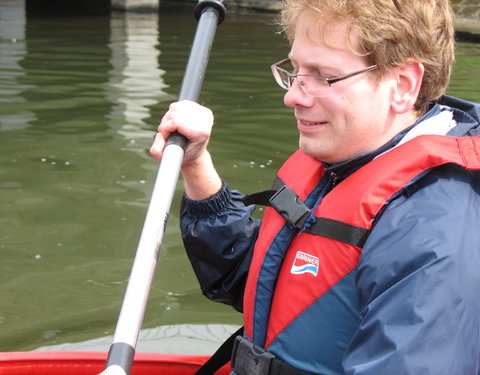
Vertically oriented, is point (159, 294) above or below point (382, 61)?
below

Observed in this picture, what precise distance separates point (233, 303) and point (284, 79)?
0.58 meters

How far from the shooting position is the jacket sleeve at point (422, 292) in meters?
1.32

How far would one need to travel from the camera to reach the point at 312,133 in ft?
5.28

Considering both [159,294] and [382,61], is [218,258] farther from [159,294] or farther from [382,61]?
[159,294]

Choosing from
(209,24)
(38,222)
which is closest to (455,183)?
(209,24)

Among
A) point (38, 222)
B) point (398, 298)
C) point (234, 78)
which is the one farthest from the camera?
point (234, 78)

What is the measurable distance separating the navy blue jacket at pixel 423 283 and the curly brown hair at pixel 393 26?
0.21 metres

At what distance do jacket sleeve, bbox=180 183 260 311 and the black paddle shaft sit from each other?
0.75 feet

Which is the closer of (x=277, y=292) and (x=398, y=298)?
(x=398, y=298)

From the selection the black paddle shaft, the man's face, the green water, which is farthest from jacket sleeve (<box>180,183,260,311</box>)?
the green water

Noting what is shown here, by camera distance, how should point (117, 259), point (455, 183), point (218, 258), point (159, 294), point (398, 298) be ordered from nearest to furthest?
point (398, 298) < point (455, 183) < point (218, 258) < point (159, 294) < point (117, 259)

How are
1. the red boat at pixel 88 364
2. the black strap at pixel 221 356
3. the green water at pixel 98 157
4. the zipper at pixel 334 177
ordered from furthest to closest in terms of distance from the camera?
the green water at pixel 98 157 < the red boat at pixel 88 364 < the black strap at pixel 221 356 < the zipper at pixel 334 177

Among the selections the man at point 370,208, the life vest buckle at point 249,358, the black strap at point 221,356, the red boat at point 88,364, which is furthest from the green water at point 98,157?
the man at point 370,208

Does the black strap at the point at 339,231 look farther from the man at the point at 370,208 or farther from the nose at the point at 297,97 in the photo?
the nose at the point at 297,97
